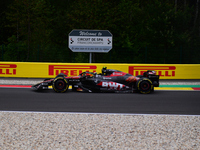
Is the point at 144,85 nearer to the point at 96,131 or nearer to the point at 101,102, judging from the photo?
the point at 101,102

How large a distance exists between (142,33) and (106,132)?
26.7m

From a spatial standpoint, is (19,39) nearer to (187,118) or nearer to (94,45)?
(94,45)

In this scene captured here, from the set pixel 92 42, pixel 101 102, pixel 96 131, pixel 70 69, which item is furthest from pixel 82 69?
pixel 96 131

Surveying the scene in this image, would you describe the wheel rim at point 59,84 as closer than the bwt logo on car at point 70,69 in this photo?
Yes

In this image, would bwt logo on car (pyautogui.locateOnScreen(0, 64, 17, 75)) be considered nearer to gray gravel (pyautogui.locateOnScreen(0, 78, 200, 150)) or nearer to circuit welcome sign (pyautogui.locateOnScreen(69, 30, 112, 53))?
circuit welcome sign (pyautogui.locateOnScreen(69, 30, 112, 53))

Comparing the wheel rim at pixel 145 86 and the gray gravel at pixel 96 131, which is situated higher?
the wheel rim at pixel 145 86

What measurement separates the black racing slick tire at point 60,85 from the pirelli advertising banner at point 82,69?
462 cm

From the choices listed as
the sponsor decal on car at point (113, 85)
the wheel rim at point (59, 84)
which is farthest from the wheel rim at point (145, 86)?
the wheel rim at point (59, 84)

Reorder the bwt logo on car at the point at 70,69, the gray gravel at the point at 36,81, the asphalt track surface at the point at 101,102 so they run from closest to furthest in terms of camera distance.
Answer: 1. the asphalt track surface at the point at 101,102
2. the gray gravel at the point at 36,81
3. the bwt logo on car at the point at 70,69

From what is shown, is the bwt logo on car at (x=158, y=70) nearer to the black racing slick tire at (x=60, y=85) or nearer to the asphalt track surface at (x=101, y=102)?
the asphalt track surface at (x=101, y=102)

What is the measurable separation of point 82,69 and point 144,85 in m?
5.44

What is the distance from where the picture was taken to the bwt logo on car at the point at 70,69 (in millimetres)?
15516

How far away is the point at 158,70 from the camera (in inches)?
614

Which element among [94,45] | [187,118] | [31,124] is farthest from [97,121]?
[94,45]
